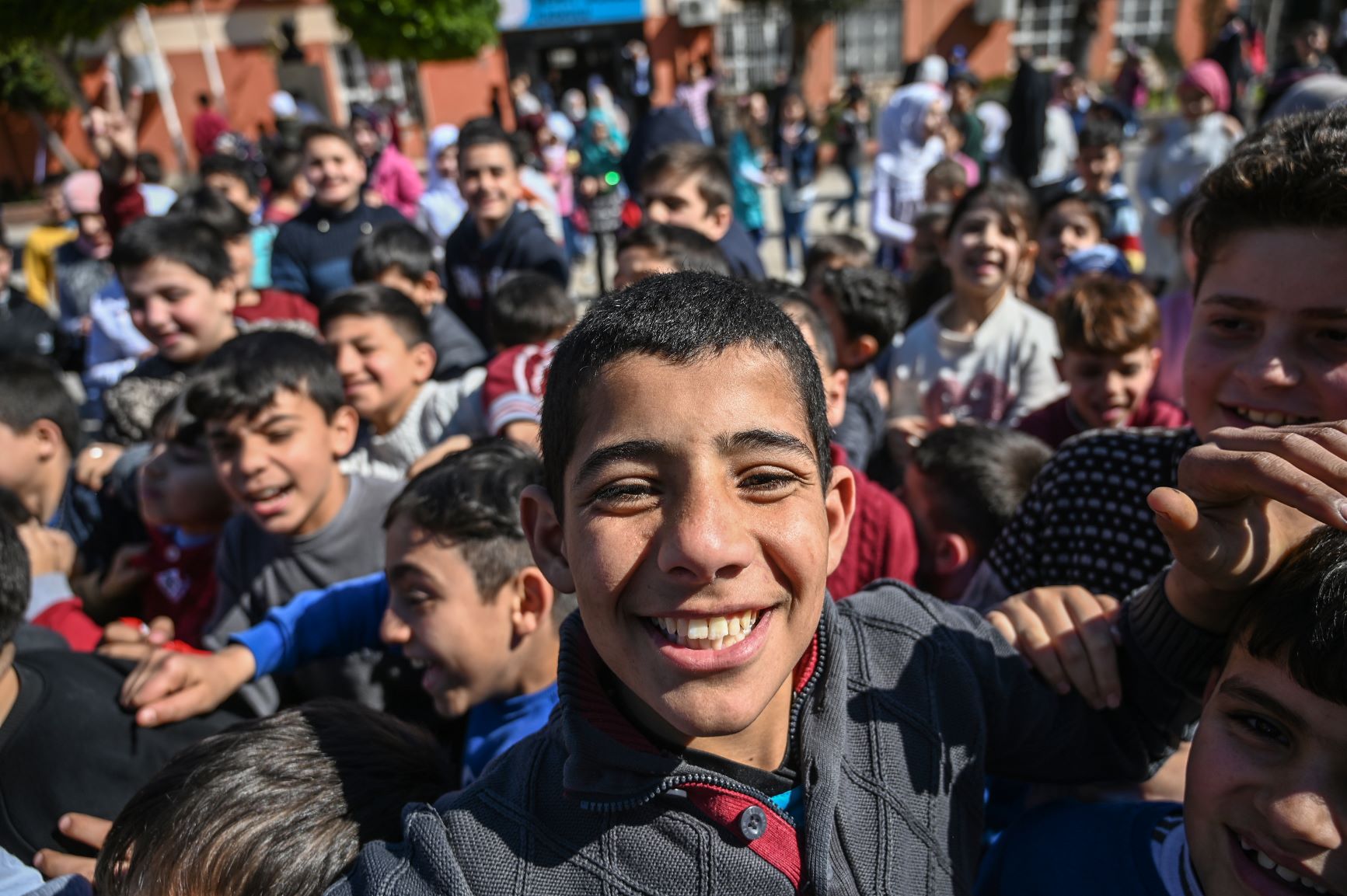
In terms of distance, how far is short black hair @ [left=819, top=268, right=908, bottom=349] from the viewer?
11.1 feet

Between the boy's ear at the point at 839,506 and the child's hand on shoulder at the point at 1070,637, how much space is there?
33 centimetres

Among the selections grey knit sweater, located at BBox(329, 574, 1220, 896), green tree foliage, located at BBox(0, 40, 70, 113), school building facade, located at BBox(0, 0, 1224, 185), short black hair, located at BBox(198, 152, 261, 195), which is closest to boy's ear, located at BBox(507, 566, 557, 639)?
grey knit sweater, located at BBox(329, 574, 1220, 896)

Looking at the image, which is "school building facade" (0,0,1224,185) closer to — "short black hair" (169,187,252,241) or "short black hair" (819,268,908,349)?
"short black hair" (169,187,252,241)

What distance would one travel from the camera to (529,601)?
1920 mm

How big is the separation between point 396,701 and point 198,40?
25201 millimetres

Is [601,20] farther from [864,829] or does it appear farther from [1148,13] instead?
[864,829]

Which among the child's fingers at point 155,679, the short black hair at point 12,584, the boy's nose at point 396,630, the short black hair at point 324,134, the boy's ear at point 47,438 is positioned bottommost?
the child's fingers at point 155,679

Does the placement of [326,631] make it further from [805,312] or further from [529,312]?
[529,312]

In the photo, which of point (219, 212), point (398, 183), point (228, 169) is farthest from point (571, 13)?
point (219, 212)

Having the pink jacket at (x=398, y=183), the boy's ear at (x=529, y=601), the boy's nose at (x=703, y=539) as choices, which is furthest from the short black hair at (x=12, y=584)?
the pink jacket at (x=398, y=183)

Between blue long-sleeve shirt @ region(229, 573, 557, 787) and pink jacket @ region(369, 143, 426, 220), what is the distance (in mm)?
6355

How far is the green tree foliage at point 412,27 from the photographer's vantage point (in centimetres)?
1403

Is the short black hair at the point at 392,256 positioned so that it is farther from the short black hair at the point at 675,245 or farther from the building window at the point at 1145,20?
the building window at the point at 1145,20

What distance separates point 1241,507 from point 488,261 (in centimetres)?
393
